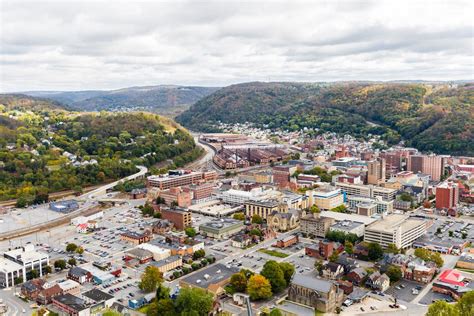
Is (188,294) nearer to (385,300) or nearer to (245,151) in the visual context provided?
(385,300)

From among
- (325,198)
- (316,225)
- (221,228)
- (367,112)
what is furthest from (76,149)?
(367,112)

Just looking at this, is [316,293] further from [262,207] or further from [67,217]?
[67,217]

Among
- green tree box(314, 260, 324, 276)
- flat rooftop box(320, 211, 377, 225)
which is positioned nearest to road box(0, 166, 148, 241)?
flat rooftop box(320, 211, 377, 225)

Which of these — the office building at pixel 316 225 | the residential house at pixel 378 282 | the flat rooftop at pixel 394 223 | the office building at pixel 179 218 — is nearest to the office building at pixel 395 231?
the flat rooftop at pixel 394 223

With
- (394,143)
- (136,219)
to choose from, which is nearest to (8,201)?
(136,219)

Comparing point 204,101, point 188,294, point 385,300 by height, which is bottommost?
point 385,300

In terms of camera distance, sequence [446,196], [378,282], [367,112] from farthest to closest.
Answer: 1. [367,112]
2. [446,196]
3. [378,282]
